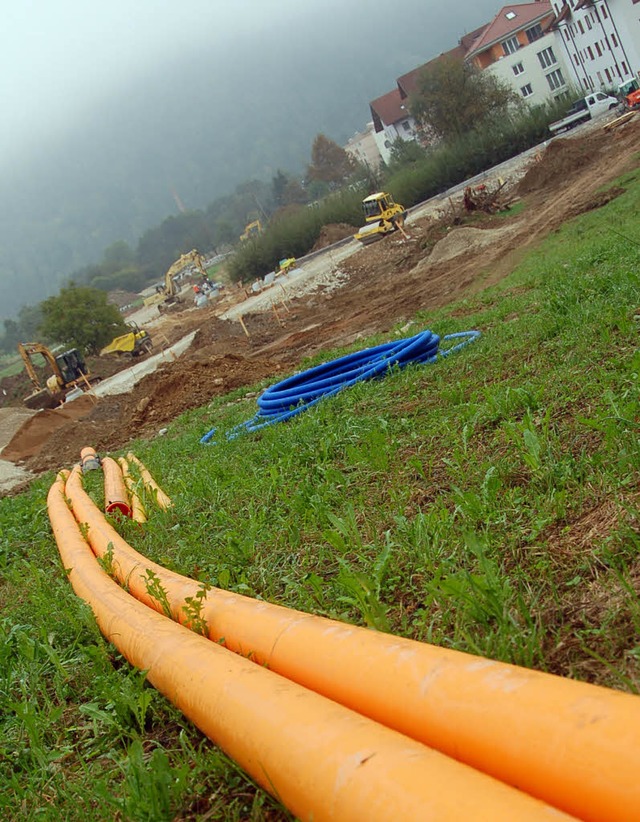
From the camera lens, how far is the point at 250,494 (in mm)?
6637

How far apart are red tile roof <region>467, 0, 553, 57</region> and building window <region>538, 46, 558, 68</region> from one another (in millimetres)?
2684

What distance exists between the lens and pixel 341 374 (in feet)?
33.6

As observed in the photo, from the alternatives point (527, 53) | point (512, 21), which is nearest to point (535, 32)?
point (527, 53)

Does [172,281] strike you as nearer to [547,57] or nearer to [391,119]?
[391,119]

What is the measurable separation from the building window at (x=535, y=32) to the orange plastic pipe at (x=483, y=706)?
251 ft

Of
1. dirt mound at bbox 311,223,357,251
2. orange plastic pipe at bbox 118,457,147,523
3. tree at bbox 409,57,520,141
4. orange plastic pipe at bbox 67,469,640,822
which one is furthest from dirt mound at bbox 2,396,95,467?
tree at bbox 409,57,520,141

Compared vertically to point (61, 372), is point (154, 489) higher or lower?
lower

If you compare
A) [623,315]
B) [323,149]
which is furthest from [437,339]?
[323,149]

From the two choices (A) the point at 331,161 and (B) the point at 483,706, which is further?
(A) the point at 331,161

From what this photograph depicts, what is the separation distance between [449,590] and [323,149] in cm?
13112

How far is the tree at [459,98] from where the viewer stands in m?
55.3

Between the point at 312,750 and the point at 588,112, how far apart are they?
51.6 metres

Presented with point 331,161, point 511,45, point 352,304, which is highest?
point 331,161

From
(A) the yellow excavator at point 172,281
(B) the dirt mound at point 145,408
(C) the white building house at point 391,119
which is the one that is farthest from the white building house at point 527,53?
(B) the dirt mound at point 145,408
